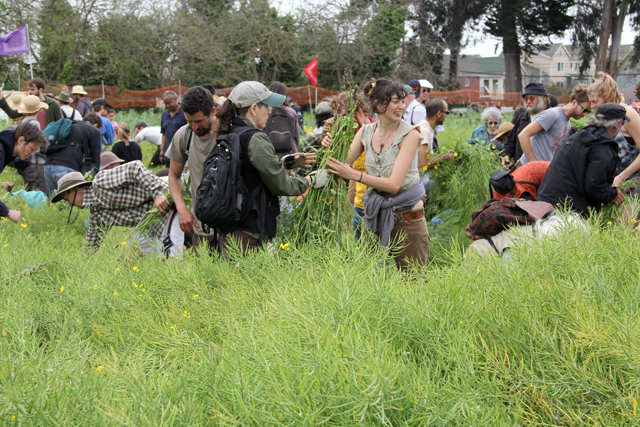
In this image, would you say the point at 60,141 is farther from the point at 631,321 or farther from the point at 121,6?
the point at 121,6

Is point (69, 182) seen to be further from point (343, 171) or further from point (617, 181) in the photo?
point (617, 181)

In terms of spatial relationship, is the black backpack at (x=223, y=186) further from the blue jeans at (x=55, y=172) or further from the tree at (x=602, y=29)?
the tree at (x=602, y=29)

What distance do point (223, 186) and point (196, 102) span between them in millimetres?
783

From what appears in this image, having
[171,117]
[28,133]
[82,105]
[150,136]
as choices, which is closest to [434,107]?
[28,133]

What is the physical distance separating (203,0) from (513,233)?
31605 millimetres

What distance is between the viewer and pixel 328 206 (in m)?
3.62

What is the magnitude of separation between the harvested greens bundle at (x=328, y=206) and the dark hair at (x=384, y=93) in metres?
0.15

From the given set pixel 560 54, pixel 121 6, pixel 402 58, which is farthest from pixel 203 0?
pixel 560 54

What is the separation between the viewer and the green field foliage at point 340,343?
1.62 m

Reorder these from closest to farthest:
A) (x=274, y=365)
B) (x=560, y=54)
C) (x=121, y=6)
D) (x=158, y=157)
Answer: (x=274, y=365)
(x=158, y=157)
(x=121, y=6)
(x=560, y=54)

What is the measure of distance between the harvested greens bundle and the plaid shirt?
1.32 metres

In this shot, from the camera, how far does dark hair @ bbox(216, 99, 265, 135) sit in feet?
10.9

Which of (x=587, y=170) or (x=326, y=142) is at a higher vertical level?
(x=326, y=142)

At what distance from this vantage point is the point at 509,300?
2170mm
